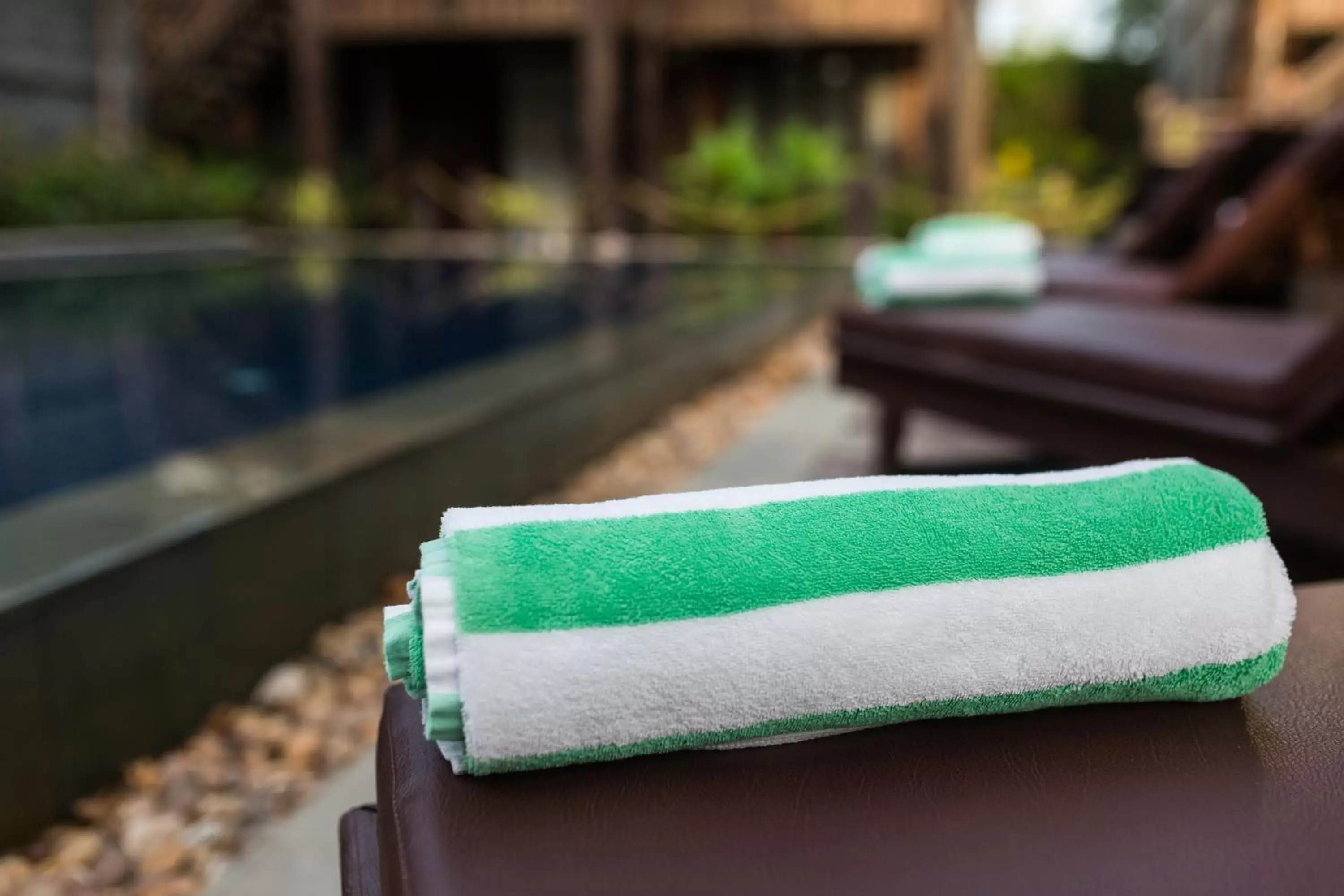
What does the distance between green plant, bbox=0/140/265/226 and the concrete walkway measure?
5867 millimetres

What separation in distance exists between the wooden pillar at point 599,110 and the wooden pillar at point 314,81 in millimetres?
2510

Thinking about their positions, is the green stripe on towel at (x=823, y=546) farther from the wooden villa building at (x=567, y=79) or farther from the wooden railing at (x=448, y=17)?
the wooden railing at (x=448, y=17)

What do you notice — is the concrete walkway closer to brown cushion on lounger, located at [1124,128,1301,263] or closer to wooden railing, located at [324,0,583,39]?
brown cushion on lounger, located at [1124,128,1301,263]

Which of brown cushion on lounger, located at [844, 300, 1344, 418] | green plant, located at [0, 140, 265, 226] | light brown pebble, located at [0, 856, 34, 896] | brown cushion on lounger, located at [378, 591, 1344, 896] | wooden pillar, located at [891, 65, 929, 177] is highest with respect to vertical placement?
wooden pillar, located at [891, 65, 929, 177]

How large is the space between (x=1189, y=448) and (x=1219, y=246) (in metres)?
1.57

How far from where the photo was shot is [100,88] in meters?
10.4

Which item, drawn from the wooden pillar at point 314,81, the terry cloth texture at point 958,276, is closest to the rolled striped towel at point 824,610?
the terry cloth texture at point 958,276

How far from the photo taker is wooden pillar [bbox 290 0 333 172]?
36.8ft

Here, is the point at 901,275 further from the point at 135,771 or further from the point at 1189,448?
the point at 135,771

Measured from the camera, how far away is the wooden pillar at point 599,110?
1054 cm

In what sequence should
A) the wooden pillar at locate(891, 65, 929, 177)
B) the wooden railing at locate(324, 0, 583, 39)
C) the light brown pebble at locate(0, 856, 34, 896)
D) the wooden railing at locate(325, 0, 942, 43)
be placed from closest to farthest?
the light brown pebble at locate(0, 856, 34, 896)
the wooden railing at locate(325, 0, 942, 43)
the wooden railing at locate(324, 0, 583, 39)
the wooden pillar at locate(891, 65, 929, 177)

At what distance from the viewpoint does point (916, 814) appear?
24.8 inches

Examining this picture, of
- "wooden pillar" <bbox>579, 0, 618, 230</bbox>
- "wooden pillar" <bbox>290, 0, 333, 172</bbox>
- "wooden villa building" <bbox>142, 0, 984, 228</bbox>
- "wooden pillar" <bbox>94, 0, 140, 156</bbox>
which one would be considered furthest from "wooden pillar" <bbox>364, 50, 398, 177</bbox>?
"wooden pillar" <bbox>579, 0, 618, 230</bbox>

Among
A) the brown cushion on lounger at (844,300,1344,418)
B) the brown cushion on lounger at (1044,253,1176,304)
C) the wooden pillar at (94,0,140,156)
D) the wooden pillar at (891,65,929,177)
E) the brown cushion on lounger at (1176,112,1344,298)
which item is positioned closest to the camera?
the brown cushion on lounger at (844,300,1344,418)
